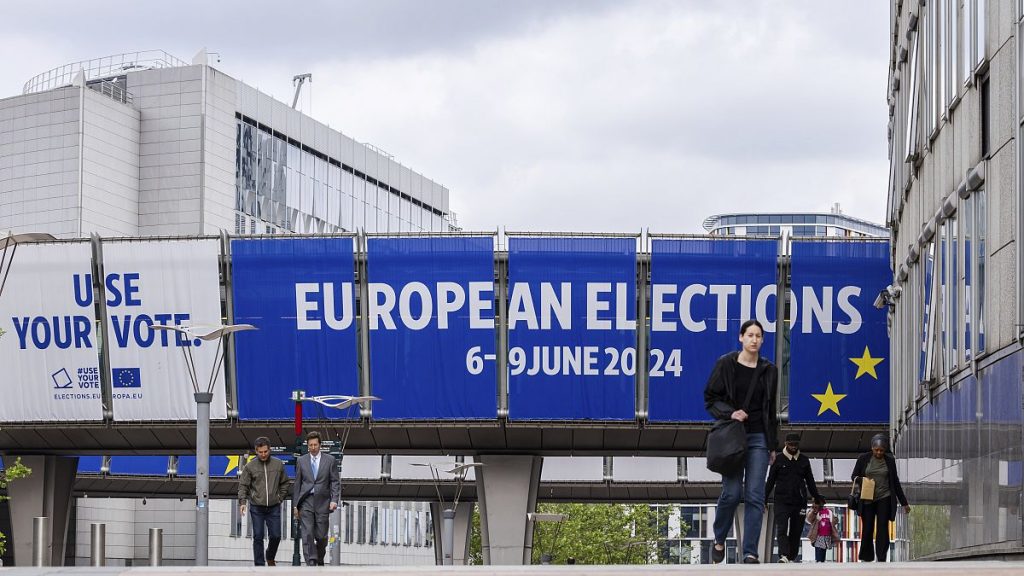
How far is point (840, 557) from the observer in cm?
15250

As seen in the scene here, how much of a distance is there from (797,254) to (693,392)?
475 cm

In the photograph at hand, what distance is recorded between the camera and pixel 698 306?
4694cm

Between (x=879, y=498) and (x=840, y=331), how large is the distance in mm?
26171

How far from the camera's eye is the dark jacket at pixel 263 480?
22.5 m

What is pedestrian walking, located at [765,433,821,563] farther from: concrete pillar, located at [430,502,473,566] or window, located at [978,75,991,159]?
concrete pillar, located at [430,502,473,566]

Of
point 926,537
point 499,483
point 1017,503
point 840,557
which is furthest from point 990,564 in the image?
point 840,557

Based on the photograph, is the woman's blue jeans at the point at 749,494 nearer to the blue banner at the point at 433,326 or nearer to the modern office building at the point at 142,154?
the blue banner at the point at 433,326

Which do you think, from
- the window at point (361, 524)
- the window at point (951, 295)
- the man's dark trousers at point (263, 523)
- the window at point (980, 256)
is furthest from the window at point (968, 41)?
the window at point (361, 524)

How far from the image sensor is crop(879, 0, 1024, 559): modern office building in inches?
768

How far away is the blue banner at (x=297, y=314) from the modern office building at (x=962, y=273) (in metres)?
19.2

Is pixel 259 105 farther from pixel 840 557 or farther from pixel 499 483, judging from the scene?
pixel 840 557

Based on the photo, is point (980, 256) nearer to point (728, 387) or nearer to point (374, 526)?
point (728, 387)

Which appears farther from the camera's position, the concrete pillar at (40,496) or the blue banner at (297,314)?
the concrete pillar at (40,496)

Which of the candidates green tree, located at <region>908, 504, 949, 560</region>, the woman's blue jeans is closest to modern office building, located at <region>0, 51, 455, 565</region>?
green tree, located at <region>908, 504, 949, 560</region>
